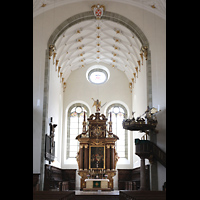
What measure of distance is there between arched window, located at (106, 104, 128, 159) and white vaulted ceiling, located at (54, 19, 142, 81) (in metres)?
2.89

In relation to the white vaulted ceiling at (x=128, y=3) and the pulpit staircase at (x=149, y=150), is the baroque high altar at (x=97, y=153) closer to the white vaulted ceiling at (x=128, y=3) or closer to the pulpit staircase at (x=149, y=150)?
the pulpit staircase at (x=149, y=150)

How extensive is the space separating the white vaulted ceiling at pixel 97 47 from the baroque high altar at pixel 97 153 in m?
4.48

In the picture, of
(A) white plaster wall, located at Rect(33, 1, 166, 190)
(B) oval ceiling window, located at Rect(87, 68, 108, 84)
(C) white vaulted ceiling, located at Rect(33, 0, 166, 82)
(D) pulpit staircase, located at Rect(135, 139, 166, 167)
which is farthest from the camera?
(B) oval ceiling window, located at Rect(87, 68, 108, 84)

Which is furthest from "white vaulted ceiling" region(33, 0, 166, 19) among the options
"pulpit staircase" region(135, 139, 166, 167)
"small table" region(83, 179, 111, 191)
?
"small table" region(83, 179, 111, 191)

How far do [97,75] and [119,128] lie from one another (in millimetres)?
5166

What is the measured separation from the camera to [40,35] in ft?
56.4

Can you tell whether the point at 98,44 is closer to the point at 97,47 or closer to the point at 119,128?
the point at 97,47

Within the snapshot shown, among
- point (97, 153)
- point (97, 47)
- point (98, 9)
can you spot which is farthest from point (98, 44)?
point (97, 153)

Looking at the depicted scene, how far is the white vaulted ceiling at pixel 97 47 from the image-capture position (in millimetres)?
19453

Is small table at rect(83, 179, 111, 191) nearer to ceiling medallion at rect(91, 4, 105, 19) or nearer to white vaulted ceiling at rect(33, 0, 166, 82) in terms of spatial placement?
white vaulted ceiling at rect(33, 0, 166, 82)

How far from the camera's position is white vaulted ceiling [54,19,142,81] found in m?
19.5
